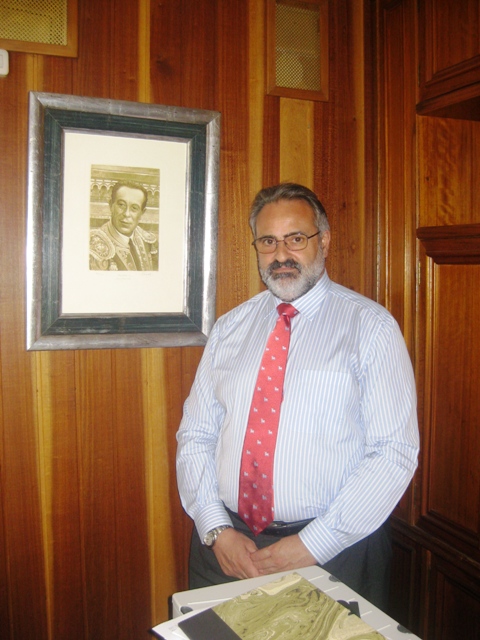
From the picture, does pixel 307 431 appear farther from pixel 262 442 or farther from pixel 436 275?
pixel 436 275

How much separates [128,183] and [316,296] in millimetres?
671

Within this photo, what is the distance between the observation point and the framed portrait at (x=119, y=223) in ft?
5.42

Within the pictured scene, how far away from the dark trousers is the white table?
18.2 inches

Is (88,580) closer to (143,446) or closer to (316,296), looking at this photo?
(143,446)

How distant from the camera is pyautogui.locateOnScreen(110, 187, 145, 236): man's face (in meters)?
1.73

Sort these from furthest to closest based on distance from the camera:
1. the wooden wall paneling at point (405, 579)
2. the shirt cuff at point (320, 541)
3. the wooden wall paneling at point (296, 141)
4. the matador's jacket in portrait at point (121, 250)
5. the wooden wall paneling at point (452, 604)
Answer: the wooden wall paneling at point (296, 141) → the wooden wall paneling at point (405, 579) → the matador's jacket in portrait at point (121, 250) → the wooden wall paneling at point (452, 604) → the shirt cuff at point (320, 541)

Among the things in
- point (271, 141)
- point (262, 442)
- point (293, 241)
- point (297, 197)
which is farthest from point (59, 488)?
point (271, 141)

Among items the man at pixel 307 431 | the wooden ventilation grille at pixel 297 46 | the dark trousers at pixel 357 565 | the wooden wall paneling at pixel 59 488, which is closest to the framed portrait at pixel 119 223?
the wooden wall paneling at pixel 59 488

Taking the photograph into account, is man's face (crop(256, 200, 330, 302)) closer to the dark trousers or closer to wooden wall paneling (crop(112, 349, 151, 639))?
wooden wall paneling (crop(112, 349, 151, 639))

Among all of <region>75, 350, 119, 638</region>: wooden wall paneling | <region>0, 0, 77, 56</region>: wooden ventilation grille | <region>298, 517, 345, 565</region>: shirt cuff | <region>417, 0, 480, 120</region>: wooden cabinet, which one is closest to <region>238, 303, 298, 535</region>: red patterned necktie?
<region>298, 517, 345, 565</region>: shirt cuff

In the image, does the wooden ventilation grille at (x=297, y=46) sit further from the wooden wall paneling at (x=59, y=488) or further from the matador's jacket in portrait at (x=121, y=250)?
the wooden wall paneling at (x=59, y=488)

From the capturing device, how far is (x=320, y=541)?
1.39 metres

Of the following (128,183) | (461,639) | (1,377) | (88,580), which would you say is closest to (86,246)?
→ (128,183)

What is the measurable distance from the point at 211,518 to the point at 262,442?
251mm
